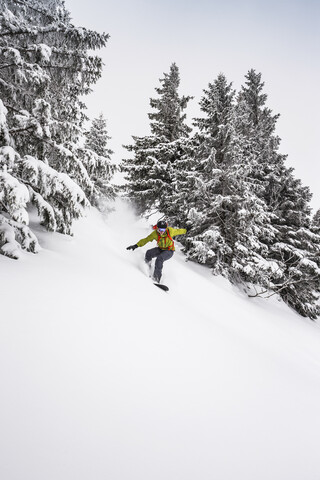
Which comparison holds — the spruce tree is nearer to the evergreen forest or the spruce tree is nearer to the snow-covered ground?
the evergreen forest

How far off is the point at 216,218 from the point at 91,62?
785 centimetres

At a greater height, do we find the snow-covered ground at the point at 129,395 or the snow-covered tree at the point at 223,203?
the snow-covered tree at the point at 223,203

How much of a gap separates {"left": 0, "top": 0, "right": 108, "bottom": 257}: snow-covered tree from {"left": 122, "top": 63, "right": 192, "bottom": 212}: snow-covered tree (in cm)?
824

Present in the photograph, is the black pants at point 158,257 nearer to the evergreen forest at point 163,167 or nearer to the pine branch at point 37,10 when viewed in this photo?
the evergreen forest at point 163,167

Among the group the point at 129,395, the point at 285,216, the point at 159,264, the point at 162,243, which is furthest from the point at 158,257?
the point at 285,216

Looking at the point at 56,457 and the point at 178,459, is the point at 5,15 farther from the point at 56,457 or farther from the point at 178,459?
the point at 178,459

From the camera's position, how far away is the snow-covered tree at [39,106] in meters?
4.37

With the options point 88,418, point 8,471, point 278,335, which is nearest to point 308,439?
point 88,418

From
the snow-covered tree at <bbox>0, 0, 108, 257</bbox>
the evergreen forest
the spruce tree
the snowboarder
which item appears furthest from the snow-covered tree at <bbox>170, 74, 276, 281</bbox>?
the snow-covered tree at <bbox>0, 0, 108, 257</bbox>

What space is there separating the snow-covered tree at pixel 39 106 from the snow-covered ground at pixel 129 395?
1.53m

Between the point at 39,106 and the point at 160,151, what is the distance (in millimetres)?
10357

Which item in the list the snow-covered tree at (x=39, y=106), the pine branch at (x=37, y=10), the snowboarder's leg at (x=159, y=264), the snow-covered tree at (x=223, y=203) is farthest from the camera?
the snow-covered tree at (x=223, y=203)

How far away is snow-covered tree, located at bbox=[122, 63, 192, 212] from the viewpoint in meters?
13.9

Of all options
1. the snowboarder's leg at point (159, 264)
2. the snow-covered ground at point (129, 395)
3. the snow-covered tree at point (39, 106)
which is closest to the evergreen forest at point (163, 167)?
the snow-covered tree at point (39, 106)
